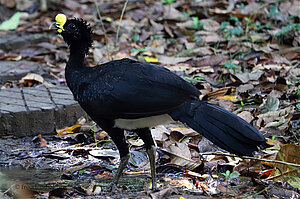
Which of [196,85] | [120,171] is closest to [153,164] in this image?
[120,171]

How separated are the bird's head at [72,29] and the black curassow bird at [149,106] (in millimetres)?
338

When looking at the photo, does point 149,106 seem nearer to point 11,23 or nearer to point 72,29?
point 72,29

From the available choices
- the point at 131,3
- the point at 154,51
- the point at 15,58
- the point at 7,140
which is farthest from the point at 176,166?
the point at 131,3

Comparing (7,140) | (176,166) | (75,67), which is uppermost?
(75,67)

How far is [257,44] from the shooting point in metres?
6.19

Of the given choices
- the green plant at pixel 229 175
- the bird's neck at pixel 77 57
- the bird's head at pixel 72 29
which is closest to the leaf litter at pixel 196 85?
the green plant at pixel 229 175

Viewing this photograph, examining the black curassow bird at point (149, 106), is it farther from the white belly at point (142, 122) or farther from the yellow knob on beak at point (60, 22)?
the yellow knob on beak at point (60, 22)

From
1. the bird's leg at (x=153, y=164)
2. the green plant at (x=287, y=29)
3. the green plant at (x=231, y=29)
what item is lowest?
the bird's leg at (x=153, y=164)

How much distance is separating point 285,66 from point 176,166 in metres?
2.40

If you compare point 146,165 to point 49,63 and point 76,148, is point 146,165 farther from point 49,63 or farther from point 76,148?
point 49,63

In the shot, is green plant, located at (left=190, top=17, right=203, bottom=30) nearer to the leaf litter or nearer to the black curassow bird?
the leaf litter

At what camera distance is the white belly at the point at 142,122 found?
10.2 ft

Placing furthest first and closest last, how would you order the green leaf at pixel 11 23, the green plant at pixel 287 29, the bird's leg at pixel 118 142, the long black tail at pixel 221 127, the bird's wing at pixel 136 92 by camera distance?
the green leaf at pixel 11 23, the green plant at pixel 287 29, the bird's leg at pixel 118 142, the bird's wing at pixel 136 92, the long black tail at pixel 221 127

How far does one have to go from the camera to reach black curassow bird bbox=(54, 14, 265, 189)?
2.86m
